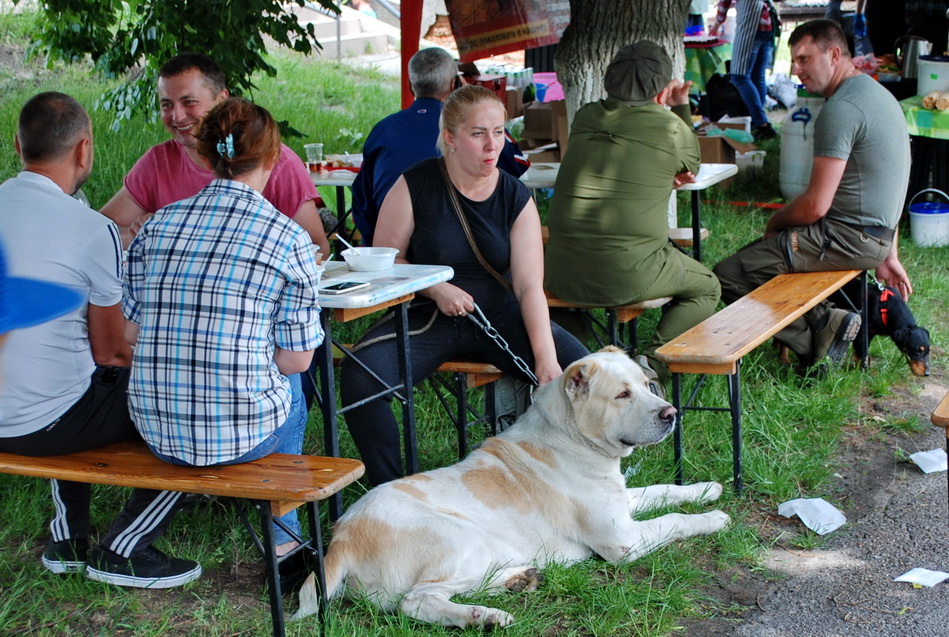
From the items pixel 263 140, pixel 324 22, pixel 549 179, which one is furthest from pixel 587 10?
pixel 324 22

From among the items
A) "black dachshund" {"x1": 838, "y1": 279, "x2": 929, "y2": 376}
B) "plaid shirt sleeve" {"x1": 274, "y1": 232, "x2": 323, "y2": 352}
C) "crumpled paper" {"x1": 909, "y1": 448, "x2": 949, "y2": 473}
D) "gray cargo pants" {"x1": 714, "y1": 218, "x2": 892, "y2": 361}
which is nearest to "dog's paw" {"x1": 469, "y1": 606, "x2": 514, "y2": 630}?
"plaid shirt sleeve" {"x1": 274, "y1": 232, "x2": 323, "y2": 352}

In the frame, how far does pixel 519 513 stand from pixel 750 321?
1.67 m

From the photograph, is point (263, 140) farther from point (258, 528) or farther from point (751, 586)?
point (751, 586)

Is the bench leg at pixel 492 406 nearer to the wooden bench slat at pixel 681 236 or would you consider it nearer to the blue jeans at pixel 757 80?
the wooden bench slat at pixel 681 236

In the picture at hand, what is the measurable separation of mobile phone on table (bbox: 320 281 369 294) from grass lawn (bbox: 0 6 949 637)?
3.22ft

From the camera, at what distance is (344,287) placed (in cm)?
334

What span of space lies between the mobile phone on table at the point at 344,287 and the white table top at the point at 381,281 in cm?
2

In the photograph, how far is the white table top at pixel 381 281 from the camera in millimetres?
3176

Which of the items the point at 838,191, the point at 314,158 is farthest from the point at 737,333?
the point at 314,158

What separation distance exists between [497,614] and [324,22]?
16855mm

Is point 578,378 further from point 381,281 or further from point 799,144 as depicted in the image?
point 799,144

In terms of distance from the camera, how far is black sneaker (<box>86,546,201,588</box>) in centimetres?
330

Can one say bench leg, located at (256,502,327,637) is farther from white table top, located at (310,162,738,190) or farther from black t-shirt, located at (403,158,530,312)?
white table top, located at (310,162,738,190)

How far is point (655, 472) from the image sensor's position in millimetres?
4227
